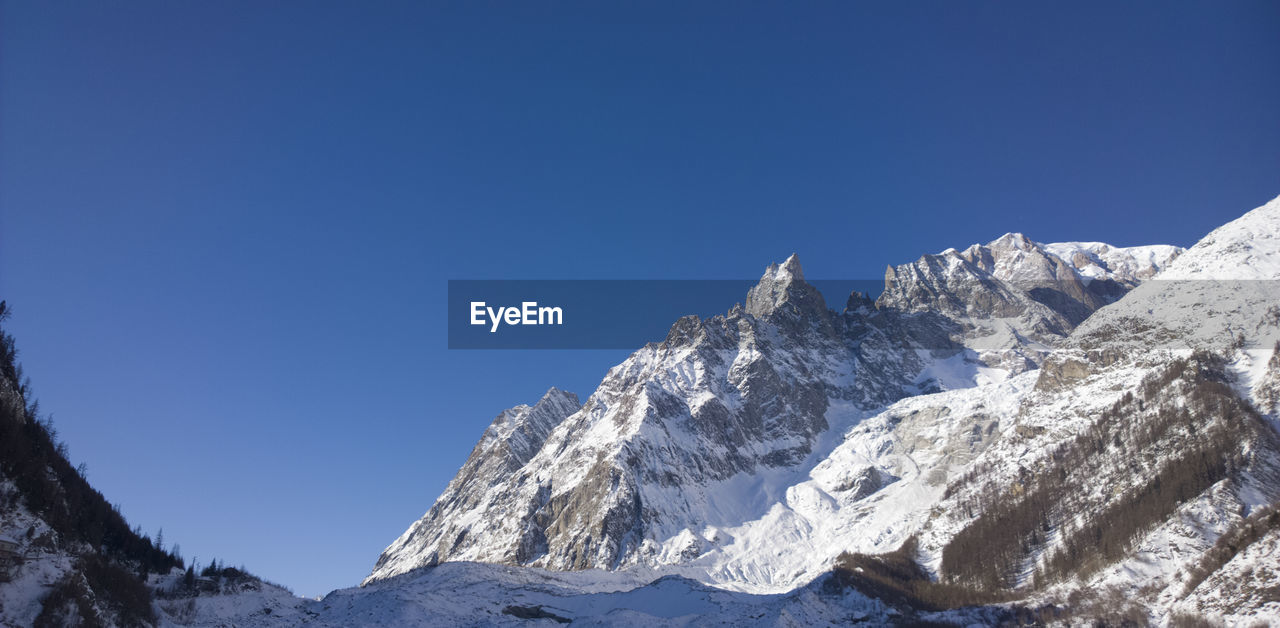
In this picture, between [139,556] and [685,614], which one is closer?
[139,556]

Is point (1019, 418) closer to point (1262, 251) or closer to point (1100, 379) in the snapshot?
point (1100, 379)

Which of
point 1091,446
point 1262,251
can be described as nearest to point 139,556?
point 1091,446

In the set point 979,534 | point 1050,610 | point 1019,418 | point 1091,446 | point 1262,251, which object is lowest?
point 1050,610

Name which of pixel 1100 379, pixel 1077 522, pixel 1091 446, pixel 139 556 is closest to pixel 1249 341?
pixel 1100 379

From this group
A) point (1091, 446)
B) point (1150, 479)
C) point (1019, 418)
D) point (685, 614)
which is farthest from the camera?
point (1019, 418)

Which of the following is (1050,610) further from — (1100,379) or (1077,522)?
(1100,379)

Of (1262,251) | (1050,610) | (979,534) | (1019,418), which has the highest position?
(1262,251)

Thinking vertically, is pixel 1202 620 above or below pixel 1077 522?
below

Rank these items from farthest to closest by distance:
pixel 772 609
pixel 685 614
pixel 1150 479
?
pixel 1150 479 → pixel 685 614 → pixel 772 609

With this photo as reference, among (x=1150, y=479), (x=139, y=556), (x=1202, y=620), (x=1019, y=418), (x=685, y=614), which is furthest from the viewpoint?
(x=1019, y=418)
